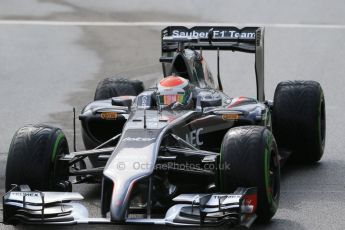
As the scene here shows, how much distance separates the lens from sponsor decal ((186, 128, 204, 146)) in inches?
490

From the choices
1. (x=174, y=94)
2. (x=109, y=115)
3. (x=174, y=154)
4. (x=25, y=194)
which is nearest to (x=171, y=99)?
(x=174, y=94)

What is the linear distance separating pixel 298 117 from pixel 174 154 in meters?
2.78

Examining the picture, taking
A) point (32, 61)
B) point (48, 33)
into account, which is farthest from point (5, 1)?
point (32, 61)

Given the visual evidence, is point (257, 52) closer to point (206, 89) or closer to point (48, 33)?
point (206, 89)

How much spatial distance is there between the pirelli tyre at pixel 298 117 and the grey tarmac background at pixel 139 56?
0.33 m

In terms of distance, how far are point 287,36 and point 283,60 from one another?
1809mm

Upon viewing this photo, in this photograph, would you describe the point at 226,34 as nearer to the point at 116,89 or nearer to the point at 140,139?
the point at 116,89

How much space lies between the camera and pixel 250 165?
36.4ft

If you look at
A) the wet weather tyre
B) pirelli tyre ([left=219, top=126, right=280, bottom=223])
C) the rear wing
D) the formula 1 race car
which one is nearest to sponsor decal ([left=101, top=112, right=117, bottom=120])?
the formula 1 race car

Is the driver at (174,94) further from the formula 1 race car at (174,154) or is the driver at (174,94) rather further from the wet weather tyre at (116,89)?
the wet weather tyre at (116,89)

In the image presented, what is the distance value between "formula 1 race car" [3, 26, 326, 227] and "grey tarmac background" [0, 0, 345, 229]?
704mm

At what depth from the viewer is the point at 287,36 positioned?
23594 millimetres

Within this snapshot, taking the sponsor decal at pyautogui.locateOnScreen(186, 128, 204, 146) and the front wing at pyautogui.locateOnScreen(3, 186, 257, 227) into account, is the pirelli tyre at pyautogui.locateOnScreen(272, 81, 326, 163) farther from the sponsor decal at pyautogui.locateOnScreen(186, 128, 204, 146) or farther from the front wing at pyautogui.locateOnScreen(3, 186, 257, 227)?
the front wing at pyautogui.locateOnScreen(3, 186, 257, 227)

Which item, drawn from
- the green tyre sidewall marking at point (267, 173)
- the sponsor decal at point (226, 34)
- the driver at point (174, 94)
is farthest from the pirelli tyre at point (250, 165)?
the sponsor decal at point (226, 34)
